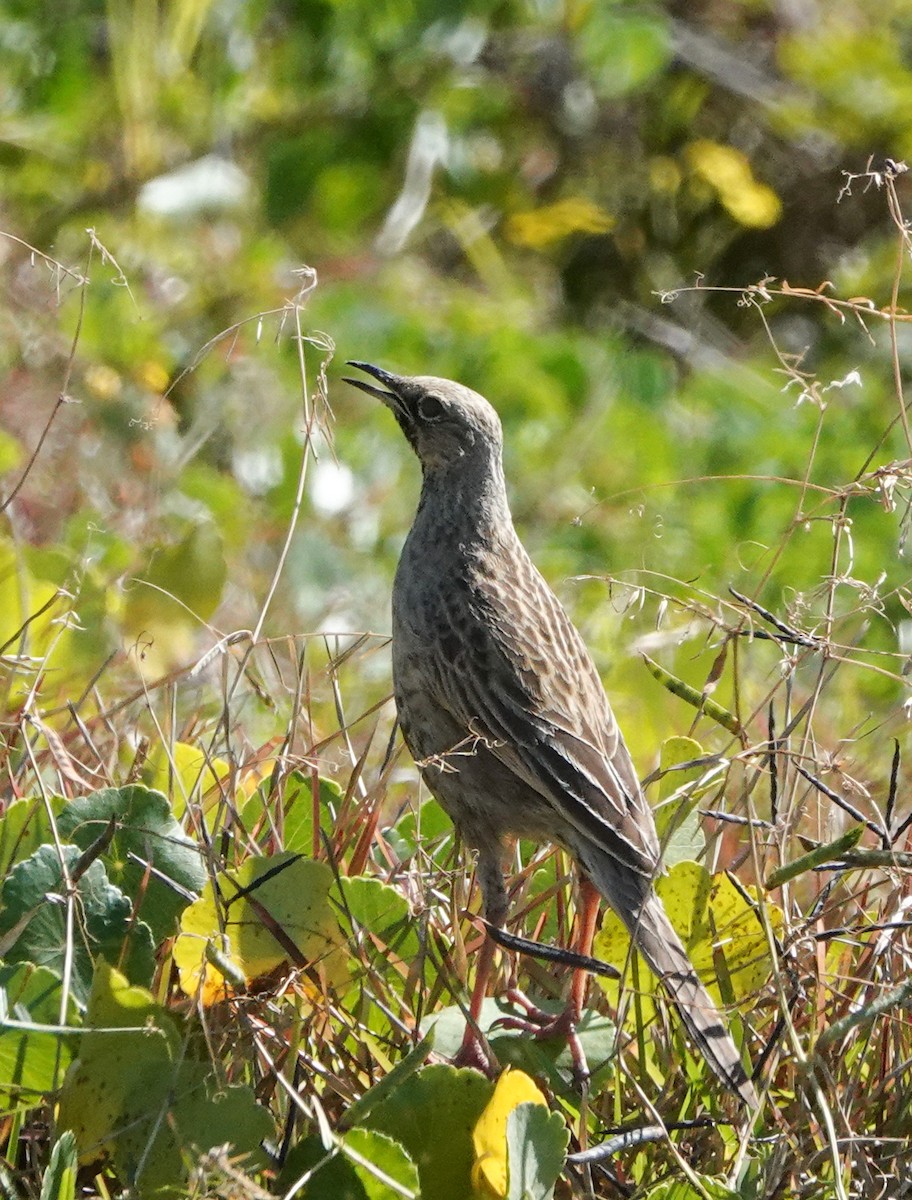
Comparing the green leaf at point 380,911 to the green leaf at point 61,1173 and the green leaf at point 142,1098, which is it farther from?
the green leaf at point 61,1173

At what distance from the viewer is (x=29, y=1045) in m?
2.90

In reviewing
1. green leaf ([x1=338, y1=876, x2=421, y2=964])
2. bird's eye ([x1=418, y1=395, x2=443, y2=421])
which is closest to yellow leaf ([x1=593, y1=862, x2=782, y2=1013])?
green leaf ([x1=338, y1=876, x2=421, y2=964])

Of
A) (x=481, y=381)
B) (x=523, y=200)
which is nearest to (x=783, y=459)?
(x=481, y=381)

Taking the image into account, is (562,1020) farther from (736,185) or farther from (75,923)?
(736,185)

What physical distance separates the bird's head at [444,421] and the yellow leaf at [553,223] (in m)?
6.22

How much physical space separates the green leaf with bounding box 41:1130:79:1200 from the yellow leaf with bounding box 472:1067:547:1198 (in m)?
0.63

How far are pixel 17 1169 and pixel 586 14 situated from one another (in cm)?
889

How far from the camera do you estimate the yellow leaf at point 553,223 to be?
35.1 feet

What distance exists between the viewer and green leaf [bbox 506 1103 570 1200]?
2.67m

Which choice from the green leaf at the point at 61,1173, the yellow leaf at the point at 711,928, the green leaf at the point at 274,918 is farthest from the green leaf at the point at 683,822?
the green leaf at the point at 61,1173

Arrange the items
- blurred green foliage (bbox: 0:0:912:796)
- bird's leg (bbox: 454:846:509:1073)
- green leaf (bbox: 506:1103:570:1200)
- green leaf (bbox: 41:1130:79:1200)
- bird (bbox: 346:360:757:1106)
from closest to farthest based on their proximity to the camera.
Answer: green leaf (bbox: 41:1130:79:1200)
green leaf (bbox: 506:1103:570:1200)
bird's leg (bbox: 454:846:509:1073)
bird (bbox: 346:360:757:1106)
blurred green foliage (bbox: 0:0:912:796)

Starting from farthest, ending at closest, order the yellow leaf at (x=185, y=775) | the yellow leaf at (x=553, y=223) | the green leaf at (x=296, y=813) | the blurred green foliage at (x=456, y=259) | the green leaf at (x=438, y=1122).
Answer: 1. the yellow leaf at (x=553, y=223)
2. the blurred green foliage at (x=456, y=259)
3. the yellow leaf at (x=185, y=775)
4. the green leaf at (x=296, y=813)
5. the green leaf at (x=438, y=1122)

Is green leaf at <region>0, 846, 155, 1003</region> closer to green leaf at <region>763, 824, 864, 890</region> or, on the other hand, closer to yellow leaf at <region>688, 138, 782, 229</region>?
green leaf at <region>763, 824, 864, 890</region>

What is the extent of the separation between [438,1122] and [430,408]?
7.51ft
